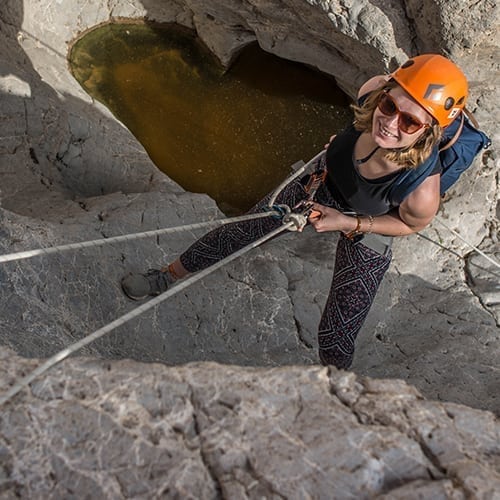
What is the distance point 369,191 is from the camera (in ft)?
8.68

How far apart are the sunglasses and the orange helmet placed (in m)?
0.06

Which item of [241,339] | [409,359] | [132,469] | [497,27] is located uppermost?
[497,27]

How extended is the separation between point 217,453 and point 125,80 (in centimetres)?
457

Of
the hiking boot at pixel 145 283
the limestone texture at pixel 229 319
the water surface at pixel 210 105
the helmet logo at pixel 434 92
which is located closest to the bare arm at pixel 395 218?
the helmet logo at pixel 434 92

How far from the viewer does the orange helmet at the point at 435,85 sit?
2219 mm

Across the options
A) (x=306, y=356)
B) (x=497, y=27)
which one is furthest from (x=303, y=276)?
(x=497, y=27)

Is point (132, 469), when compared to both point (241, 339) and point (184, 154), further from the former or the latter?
point (184, 154)

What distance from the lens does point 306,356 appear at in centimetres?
369

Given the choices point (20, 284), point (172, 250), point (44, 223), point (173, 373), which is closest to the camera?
point (173, 373)

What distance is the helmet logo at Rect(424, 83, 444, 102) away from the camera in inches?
87.2

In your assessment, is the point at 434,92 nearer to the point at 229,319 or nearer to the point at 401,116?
the point at 401,116

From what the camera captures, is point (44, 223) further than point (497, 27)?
No

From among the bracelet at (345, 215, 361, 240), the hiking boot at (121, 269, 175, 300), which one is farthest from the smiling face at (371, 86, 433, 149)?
the hiking boot at (121, 269, 175, 300)

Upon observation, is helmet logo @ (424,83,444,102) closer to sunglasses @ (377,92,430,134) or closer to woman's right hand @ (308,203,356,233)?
sunglasses @ (377,92,430,134)
